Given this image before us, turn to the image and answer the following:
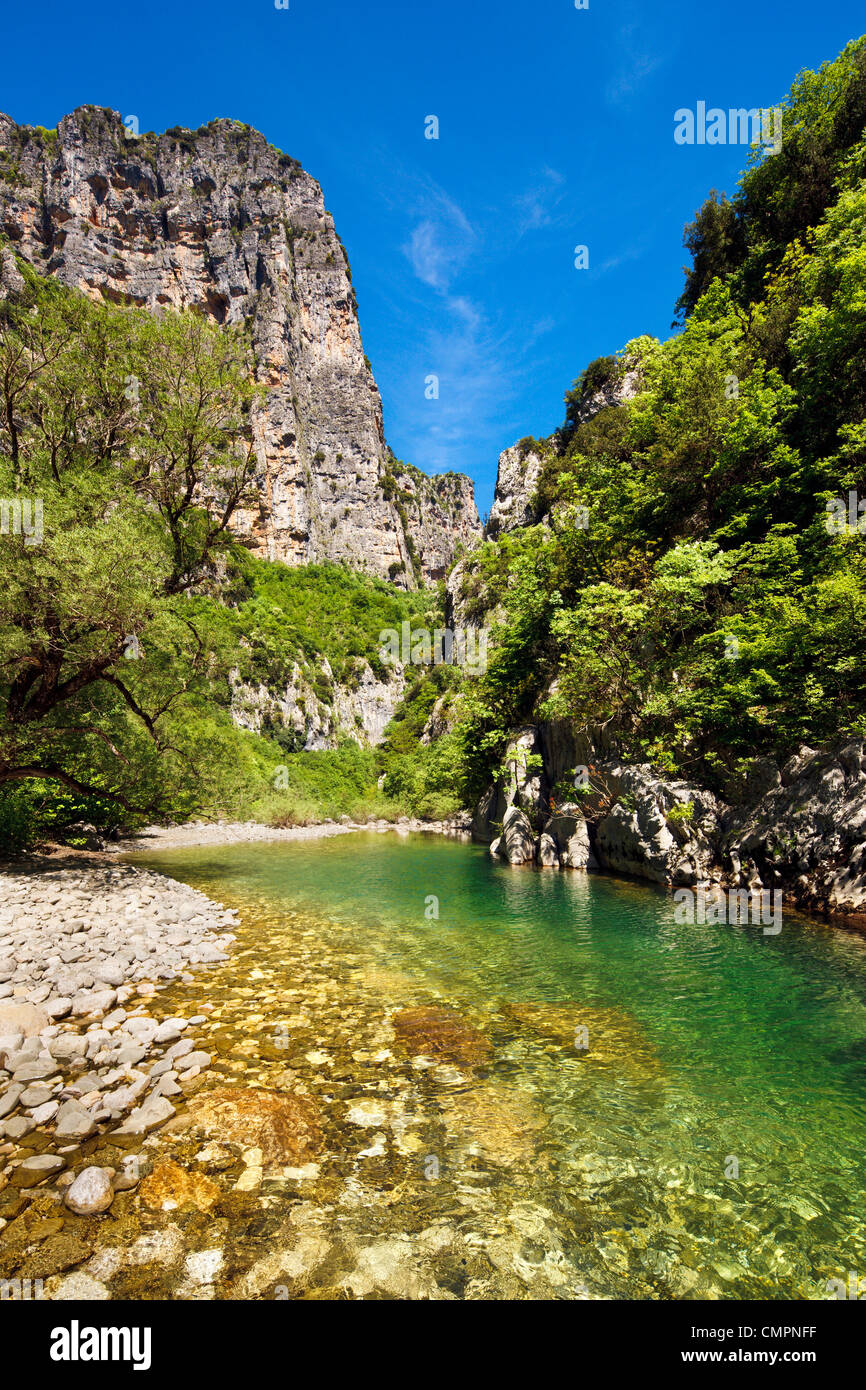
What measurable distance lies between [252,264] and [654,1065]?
127 m

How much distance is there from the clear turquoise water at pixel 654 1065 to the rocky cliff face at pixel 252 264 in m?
87.7

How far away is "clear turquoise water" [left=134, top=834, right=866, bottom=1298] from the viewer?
12.6 feet

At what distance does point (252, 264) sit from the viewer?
320 ft

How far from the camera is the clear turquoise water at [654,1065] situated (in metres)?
3.83

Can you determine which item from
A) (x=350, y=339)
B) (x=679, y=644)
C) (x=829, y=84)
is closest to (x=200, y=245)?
(x=350, y=339)

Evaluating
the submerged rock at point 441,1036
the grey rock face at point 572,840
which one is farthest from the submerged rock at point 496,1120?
the grey rock face at point 572,840

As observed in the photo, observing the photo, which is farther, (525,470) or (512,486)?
(512,486)

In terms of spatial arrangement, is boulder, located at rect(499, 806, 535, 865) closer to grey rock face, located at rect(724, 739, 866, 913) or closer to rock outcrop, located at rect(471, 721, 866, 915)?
rock outcrop, located at rect(471, 721, 866, 915)

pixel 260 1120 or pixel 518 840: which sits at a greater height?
pixel 260 1120

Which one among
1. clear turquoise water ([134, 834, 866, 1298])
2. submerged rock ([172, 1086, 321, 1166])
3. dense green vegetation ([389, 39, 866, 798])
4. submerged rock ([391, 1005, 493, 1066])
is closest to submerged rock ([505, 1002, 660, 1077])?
clear turquoise water ([134, 834, 866, 1298])

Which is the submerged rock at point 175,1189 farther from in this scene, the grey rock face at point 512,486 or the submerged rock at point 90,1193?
the grey rock face at point 512,486

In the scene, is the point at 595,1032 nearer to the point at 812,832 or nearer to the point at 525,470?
the point at 812,832

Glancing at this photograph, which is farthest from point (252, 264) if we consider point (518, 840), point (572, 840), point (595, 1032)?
point (595, 1032)
